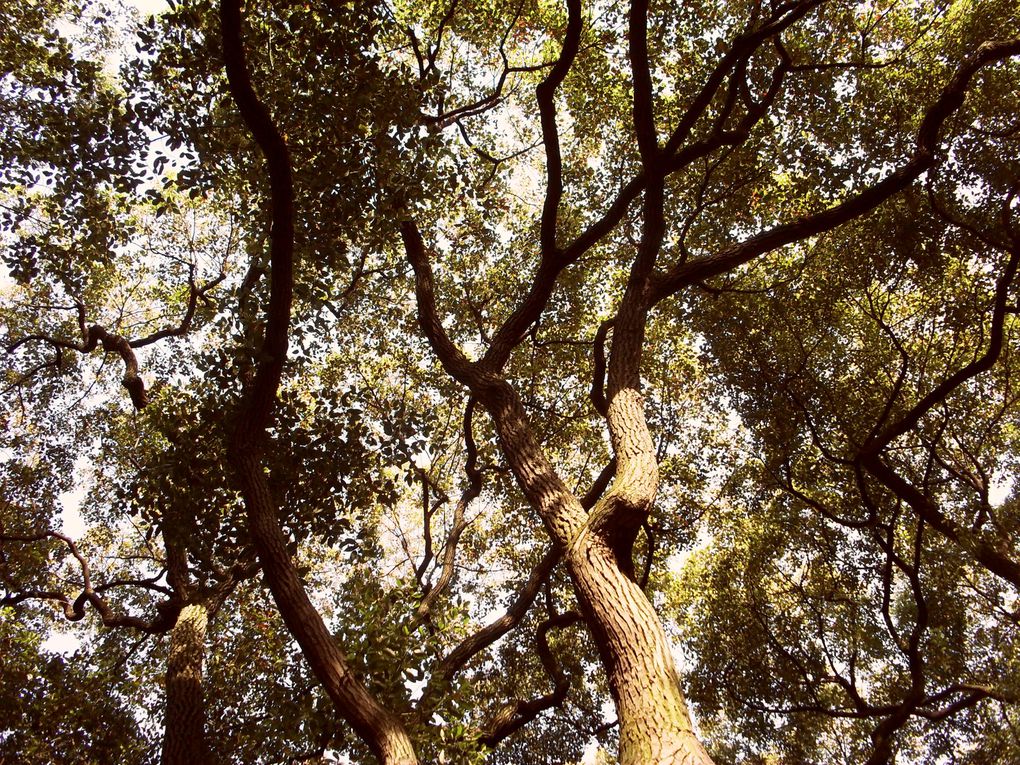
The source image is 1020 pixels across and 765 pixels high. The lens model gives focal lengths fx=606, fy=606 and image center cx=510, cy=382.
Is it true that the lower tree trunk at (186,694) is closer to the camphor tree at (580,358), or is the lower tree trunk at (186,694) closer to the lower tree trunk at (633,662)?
the camphor tree at (580,358)

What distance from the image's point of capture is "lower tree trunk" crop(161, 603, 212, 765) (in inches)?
271

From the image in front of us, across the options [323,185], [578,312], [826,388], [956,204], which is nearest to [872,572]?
[826,388]

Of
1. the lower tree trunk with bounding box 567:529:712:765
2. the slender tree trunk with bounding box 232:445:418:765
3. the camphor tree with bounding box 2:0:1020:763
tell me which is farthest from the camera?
the camphor tree with bounding box 2:0:1020:763

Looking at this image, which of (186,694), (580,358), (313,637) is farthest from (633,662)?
(580,358)

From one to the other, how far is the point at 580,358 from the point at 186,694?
7657 millimetres

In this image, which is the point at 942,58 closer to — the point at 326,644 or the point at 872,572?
the point at 872,572

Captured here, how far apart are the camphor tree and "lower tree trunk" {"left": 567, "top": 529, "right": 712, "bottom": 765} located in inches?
1.0

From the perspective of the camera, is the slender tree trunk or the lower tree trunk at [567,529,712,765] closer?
the lower tree trunk at [567,529,712,765]

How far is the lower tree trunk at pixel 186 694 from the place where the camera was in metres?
6.88

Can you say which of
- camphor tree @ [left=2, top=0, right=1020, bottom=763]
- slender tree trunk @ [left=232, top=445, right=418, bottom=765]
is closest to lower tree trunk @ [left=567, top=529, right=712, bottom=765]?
camphor tree @ [left=2, top=0, right=1020, bottom=763]

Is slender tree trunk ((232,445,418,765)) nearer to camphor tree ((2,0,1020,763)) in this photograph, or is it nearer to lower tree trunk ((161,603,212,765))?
camphor tree ((2,0,1020,763))

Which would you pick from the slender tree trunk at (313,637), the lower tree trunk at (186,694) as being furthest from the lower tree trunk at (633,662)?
the lower tree trunk at (186,694)

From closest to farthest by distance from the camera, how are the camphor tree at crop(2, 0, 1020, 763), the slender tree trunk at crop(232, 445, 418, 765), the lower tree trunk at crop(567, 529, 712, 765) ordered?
the lower tree trunk at crop(567, 529, 712, 765)
the slender tree trunk at crop(232, 445, 418, 765)
the camphor tree at crop(2, 0, 1020, 763)

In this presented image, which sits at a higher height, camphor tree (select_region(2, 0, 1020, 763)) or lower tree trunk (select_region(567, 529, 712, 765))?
camphor tree (select_region(2, 0, 1020, 763))
